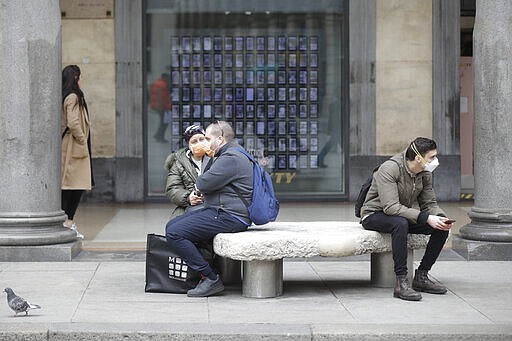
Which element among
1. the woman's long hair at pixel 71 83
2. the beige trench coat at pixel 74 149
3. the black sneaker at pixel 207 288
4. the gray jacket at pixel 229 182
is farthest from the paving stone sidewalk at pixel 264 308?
the woman's long hair at pixel 71 83

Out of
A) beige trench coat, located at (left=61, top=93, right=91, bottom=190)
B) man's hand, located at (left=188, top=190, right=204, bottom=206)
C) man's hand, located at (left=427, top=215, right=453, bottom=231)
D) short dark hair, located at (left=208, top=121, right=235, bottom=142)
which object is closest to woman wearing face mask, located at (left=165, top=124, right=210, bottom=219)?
man's hand, located at (left=188, top=190, right=204, bottom=206)

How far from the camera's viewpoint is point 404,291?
8828 mm

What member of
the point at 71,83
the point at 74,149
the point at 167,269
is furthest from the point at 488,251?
the point at 71,83

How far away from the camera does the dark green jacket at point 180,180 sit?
389 inches

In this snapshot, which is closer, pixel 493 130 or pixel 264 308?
pixel 264 308

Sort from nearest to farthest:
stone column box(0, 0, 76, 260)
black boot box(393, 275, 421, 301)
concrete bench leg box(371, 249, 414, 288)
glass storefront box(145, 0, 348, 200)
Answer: black boot box(393, 275, 421, 301)
concrete bench leg box(371, 249, 414, 288)
stone column box(0, 0, 76, 260)
glass storefront box(145, 0, 348, 200)

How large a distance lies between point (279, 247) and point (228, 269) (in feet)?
3.65

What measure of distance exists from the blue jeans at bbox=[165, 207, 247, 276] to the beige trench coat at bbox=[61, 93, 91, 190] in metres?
3.65

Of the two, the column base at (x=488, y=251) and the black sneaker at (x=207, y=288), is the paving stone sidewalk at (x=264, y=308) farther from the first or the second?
the column base at (x=488, y=251)

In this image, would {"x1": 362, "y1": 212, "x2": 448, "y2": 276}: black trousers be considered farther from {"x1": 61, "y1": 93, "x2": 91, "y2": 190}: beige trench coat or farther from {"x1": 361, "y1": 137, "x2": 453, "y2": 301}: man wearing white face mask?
{"x1": 61, "y1": 93, "x2": 91, "y2": 190}: beige trench coat

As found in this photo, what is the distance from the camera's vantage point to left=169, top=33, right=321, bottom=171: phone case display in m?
17.4

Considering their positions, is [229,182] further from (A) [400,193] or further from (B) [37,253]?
(B) [37,253]

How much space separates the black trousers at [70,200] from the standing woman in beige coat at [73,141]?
0.04ft

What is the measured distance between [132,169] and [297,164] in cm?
266
